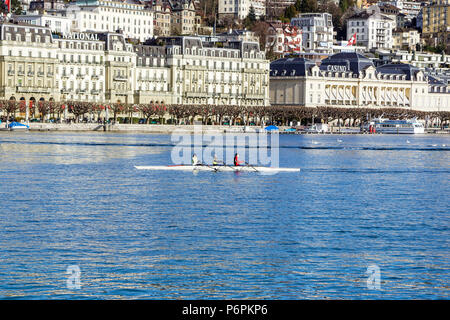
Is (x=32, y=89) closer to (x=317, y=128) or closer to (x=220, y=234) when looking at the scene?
(x=317, y=128)

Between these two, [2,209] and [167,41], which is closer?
[2,209]

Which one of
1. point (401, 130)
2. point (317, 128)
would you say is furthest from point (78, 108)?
point (401, 130)

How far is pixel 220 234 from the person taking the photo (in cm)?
3619

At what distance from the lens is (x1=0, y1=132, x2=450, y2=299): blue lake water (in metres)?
27.4

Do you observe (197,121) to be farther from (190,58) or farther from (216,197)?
(216,197)

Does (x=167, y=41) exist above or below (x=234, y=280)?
above

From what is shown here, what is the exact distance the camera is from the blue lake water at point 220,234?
2736 cm

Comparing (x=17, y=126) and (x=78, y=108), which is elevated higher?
(x=78, y=108)

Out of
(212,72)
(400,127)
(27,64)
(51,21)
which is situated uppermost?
(51,21)

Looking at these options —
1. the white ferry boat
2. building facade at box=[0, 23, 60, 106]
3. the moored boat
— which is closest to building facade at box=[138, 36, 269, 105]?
building facade at box=[0, 23, 60, 106]

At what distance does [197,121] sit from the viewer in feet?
533

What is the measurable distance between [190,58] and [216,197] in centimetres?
12828
